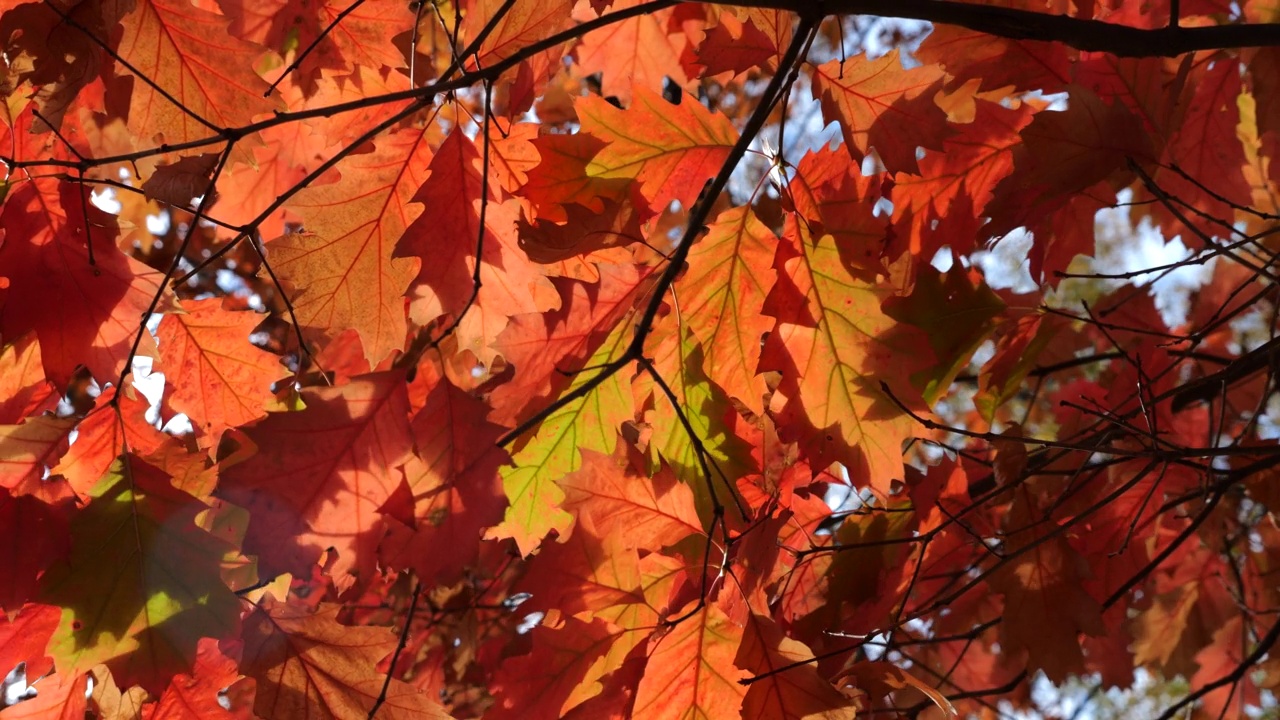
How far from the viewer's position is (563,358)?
1.31m

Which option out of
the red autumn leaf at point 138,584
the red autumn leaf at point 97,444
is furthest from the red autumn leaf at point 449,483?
the red autumn leaf at point 97,444

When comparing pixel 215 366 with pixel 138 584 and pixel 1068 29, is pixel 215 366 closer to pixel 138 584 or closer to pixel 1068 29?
pixel 138 584

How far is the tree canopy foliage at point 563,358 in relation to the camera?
1.19 m

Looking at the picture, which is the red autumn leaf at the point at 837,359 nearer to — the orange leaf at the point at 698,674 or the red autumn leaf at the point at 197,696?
the orange leaf at the point at 698,674

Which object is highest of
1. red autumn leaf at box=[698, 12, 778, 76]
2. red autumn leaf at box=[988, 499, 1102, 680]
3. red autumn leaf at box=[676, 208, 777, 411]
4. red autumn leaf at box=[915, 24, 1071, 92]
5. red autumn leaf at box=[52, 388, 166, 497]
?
red autumn leaf at box=[915, 24, 1071, 92]

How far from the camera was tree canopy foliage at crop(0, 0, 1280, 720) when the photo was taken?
119 centimetres

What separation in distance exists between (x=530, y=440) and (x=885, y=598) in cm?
65

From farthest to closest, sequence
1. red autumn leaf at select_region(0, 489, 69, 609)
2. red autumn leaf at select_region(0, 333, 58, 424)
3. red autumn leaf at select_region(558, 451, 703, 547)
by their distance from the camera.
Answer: red autumn leaf at select_region(0, 333, 58, 424)
red autumn leaf at select_region(558, 451, 703, 547)
red autumn leaf at select_region(0, 489, 69, 609)

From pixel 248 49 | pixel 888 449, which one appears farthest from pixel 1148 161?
pixel 248 49

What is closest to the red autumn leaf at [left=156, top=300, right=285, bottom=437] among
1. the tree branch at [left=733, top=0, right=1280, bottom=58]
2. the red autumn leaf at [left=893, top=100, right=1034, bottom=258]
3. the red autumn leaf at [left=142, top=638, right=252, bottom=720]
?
the red autumn leaf at [left=142, top=638, right=252, bottom=720]

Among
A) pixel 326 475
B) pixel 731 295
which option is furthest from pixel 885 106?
pixel 326 475

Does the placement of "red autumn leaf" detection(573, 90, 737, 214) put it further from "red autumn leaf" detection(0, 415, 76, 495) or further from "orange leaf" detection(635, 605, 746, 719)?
"red autumn leaf" detection(0, 415, 76, 495)

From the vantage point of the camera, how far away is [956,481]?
1514mm

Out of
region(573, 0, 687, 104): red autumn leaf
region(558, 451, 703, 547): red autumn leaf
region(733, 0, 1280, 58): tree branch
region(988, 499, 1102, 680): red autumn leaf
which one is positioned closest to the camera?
region(733, 0, 1280, 58): tree branch
